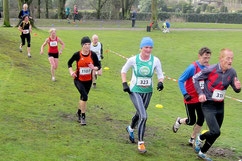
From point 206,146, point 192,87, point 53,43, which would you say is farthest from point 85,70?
point 53,43

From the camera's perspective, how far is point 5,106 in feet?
32.0

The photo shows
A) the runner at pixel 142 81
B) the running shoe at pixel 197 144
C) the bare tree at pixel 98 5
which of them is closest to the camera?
the runner at pixel 142 81

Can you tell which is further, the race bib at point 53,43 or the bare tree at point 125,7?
the bare tree at point 125,7

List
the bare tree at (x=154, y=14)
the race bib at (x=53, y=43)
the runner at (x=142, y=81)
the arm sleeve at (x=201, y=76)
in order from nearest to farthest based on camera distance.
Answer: the arm sleeve at (x=201, y=76)
the runner at (x=142, y=81)
the race bib at (x=53, y=43)
the bare tree at (x=154, y=14)

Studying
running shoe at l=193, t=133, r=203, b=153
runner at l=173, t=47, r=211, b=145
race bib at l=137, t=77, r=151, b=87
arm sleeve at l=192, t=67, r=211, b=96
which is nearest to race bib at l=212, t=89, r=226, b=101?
arm sleeve at l=192, t=67, r=211, b=96

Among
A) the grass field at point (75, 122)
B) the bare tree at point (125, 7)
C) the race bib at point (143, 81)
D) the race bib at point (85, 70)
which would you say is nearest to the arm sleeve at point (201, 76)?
the race bib at point (143, 81)

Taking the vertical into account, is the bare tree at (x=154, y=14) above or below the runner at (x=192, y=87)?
above

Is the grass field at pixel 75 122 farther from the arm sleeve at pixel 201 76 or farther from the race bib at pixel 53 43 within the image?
the race bib at pixel 53 43

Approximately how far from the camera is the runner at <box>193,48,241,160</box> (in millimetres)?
6561

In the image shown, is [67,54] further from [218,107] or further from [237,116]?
[218,107]

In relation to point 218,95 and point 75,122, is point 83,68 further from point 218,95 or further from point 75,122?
point 218,95

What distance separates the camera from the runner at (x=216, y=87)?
6561mm

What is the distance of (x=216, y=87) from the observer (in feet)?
21.8

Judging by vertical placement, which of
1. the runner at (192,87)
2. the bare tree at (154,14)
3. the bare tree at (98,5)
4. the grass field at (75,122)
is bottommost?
the grass field at (75,122)
